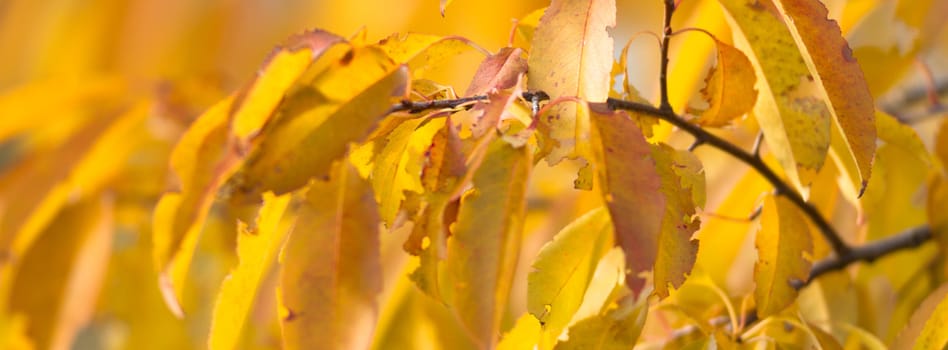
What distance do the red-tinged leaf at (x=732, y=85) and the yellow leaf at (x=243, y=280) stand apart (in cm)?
22

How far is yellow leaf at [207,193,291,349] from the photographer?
1.30 feet

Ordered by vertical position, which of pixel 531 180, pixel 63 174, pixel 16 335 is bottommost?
pixel 16 335

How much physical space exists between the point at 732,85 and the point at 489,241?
20 cm

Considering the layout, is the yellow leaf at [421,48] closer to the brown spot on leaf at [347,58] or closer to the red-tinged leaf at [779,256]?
the brown spot on leaf at [347,58]

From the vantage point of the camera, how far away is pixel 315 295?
319 millimetres

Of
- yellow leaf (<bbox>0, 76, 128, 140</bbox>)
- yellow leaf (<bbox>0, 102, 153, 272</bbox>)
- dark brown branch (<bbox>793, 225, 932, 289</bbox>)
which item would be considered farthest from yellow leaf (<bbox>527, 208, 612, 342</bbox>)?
yellow leaf (<bbox>0, 76, 128, 140</bbox>)

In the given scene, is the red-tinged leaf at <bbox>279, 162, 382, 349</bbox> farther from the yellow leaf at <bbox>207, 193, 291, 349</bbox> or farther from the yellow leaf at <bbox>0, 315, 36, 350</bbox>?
the yellow leaf at <bbox>0, 315, 36, 350</bbox>

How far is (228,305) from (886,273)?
1.60 ft

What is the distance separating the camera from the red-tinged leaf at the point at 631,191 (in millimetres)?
296

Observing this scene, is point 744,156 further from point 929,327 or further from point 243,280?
point 243,280

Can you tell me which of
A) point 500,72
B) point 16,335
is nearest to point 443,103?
point 500,72

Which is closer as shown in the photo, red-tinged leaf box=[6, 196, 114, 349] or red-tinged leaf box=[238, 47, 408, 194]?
red-tinged leaf box=[238, 47, 408, 194]

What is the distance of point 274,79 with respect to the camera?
0.34 meters

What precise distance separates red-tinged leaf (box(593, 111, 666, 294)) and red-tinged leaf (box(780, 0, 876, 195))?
90 millimetres
